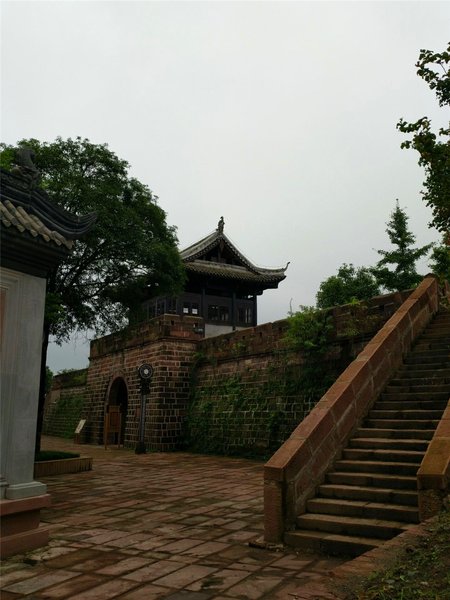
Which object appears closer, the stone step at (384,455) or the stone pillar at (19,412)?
the stone pillar at (19,412)

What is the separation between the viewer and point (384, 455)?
19.2 ft

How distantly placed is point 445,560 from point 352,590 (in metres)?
0.81

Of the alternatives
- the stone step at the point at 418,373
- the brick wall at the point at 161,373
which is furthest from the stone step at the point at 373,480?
the brick wall at the point at 161,373

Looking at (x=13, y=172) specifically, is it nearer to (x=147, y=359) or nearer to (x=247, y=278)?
(x=147, y=359)

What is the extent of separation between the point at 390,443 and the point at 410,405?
981 mm

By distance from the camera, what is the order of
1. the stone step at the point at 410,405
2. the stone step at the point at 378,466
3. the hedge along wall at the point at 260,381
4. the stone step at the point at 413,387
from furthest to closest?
the hedge along wall at the point at 260,381, the stone step at the point at 413,387, the stone step at the point at 410,405, the stone step at the point at 378,466

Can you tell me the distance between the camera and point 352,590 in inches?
118

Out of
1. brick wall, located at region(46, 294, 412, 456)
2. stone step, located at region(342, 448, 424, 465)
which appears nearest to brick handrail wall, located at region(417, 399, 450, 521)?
stone step, located at region(342, 448, 424, 465)

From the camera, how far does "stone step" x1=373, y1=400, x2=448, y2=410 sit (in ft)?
21.8

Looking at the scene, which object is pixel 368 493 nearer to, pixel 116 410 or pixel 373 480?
pixel 373 480

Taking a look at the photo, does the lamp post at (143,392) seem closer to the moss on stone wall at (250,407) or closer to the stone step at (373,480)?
the moss on stone wall at (250,407)

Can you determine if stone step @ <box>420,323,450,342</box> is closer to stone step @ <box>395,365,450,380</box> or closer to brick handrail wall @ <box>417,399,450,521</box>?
stone step @ <box>395,365,450,380</box>

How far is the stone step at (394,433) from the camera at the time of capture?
6051 millimetres

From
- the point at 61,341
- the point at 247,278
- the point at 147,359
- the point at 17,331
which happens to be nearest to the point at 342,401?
the point at 17,331
